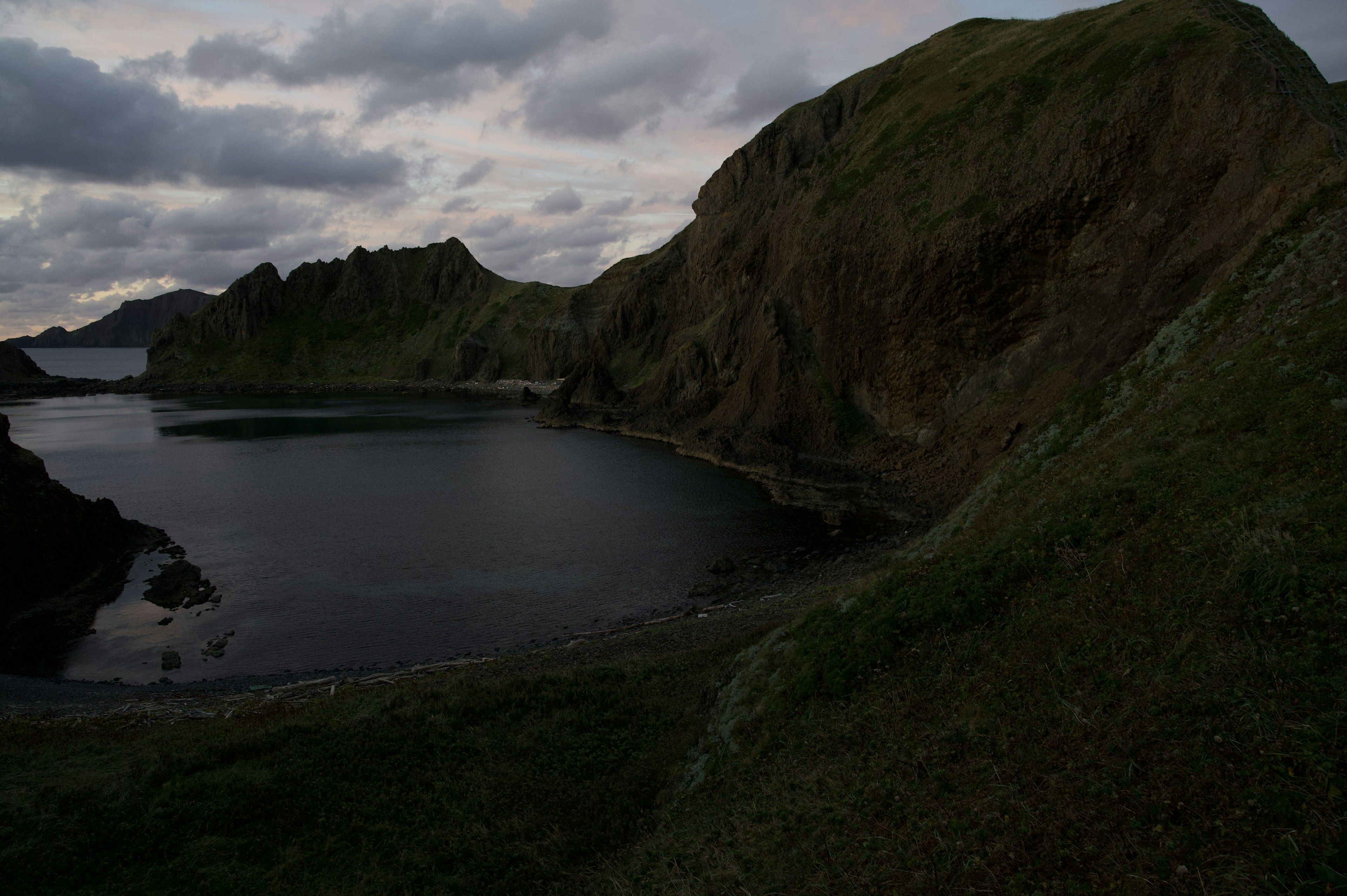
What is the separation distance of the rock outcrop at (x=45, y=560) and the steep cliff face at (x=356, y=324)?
126170mm

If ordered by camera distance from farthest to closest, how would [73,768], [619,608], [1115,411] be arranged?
1. [619,608]
2. [1115,411]
3. [73,768]

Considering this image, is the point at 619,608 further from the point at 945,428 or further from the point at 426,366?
the point at 426,366

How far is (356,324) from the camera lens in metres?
192

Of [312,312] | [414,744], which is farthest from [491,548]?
[312,312]

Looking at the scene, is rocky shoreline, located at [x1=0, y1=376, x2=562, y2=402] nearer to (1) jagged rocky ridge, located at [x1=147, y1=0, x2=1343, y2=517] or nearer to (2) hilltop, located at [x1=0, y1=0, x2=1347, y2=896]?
(1) jagged rocky ridge, located at [x1=147, y1=0, x2=1343, y2=517]

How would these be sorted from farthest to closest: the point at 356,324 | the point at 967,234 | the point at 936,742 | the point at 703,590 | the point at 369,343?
the point at 356,324
the point at 369,343
the point at 967,234
the point at 703,590
the point at 936,742

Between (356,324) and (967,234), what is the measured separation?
7127 inches

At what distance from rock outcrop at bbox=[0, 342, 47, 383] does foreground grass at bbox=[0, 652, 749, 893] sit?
709ft

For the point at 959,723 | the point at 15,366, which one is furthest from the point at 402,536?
the point at 15,366

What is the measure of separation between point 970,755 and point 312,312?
217 meters

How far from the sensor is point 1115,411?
66.2 ft

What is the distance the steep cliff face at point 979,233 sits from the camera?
3941 centimetres

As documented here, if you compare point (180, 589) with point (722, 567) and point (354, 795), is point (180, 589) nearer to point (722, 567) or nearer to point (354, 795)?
point (722, 567)

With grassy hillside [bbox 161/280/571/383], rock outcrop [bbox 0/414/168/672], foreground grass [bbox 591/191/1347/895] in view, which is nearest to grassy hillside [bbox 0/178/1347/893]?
foreground grass [bbox 591/191/1347/895]
